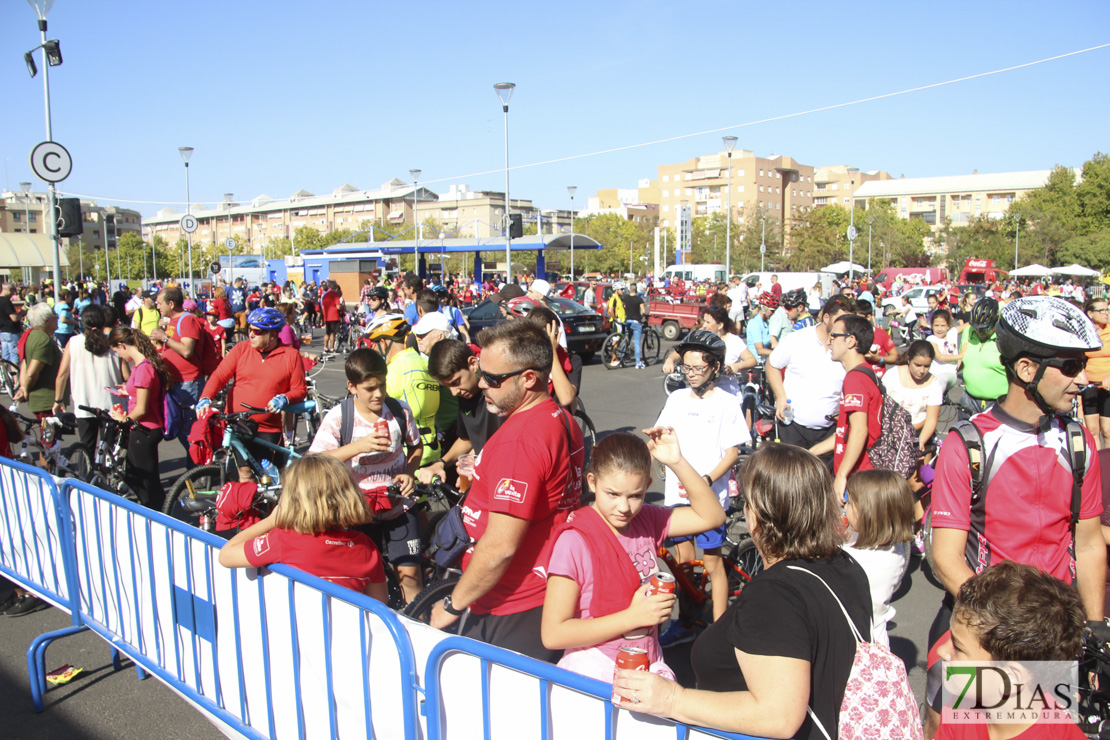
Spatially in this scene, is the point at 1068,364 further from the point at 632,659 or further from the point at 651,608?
the point at 632,659

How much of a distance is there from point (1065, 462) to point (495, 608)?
1.94 m

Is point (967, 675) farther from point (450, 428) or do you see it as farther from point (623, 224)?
point (623, 224)

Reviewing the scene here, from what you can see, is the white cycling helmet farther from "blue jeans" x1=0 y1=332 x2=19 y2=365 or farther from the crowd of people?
"blue jeans" x1=0 y1=332 x2=19 y2=365

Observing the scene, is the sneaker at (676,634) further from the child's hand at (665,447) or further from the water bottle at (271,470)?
the water bottle at (271,470)

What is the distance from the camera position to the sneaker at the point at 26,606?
4.74 m

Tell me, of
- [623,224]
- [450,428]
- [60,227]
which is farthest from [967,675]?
[623,224]

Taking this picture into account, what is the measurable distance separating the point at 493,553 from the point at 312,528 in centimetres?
101

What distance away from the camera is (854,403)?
4.46 metres

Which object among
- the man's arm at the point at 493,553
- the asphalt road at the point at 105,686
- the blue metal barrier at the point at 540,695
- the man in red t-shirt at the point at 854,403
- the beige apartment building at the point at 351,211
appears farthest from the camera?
the beige apartment building at the point at 351,211

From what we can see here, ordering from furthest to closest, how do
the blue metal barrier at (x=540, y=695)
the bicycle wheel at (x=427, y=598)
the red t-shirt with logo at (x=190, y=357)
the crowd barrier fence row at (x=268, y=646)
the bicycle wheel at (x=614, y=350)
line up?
the bicycle wheel at (x=614, y=350)
the red t-shirt with logo at (x=190, y=357)
the bicycle wheel at (x=427, y=598)
the crowd barrier fence row at (x=268, y=646)
the blue metal barrier at (x=540, y=695)

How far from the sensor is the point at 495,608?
2.57 metres

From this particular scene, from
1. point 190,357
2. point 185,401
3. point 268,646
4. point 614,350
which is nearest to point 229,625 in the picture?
point 268,646
